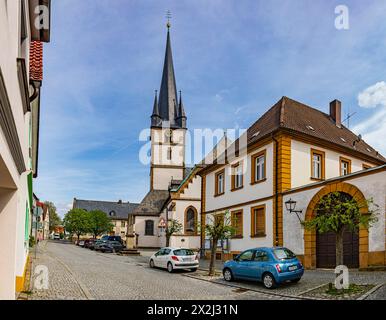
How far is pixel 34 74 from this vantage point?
10688 millimetres

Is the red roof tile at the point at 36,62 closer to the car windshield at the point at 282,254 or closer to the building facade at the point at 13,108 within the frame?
the building facade at the point at 13,108

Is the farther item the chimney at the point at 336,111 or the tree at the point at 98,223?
the tree at the point at 98,223

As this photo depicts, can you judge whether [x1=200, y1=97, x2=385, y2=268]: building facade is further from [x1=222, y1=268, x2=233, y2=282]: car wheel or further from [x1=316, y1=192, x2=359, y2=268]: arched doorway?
[x1=222, y1=268, x2=233, y2=282]: car wheel

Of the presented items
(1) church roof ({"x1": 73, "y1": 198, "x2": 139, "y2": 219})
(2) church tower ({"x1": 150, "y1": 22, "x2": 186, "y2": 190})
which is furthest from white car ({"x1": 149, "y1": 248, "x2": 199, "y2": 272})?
(1) church roof ({"x1": 73, "y1": 198, "x2": 139, "y2": 219})

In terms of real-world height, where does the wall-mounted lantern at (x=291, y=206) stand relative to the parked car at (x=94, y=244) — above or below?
above

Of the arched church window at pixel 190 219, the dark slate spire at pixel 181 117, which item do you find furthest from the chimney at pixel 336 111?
the dark slate spire at pixel 181 117

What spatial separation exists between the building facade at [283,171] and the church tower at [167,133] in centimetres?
3573

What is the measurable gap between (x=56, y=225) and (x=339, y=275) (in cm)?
11687

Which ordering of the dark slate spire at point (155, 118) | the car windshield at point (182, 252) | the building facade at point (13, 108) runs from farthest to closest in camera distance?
the dark slate spire at point (155, 118) → the car windshield at point (182, 252) → the building facade at point (13, 108)

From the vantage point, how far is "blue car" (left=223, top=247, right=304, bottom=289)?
13773 millimetres

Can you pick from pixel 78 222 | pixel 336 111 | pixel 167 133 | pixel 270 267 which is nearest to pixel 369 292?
pixel 270 267

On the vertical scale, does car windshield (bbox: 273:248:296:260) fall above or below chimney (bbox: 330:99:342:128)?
below

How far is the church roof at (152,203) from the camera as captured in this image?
56.6m
